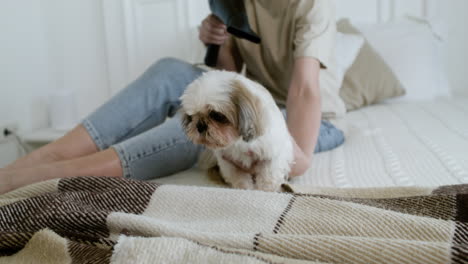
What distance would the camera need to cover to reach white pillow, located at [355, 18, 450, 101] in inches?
87.1

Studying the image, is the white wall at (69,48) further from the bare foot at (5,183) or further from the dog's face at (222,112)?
the dog's face at (222,112)

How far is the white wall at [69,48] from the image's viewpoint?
2484 mm

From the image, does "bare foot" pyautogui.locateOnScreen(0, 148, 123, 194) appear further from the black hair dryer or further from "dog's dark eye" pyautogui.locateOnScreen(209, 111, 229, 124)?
the black hair dryer

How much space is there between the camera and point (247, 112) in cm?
98

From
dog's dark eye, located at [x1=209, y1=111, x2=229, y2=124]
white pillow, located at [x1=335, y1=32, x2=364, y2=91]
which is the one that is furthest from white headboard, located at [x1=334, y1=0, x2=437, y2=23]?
dog's dark eye, located at [x1=209, y1=111, x2=229, y2=124]

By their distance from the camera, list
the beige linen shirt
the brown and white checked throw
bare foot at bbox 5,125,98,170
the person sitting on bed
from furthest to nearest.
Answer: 1. the beige linen shirt
2. bare foot at bbox 5,125,98,170
3. the person sitting on bed
4. the brown and white checked throw

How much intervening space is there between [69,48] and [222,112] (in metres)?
2.25

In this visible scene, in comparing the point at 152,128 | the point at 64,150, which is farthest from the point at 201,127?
the point at 64,150

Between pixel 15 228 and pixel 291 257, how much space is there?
18.6 inches

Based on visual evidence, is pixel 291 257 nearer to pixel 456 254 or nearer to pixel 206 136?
pixel 456 254

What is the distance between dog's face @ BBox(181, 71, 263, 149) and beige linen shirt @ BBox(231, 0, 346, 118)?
1.53 feet

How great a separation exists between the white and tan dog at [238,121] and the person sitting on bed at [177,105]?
0.31 feet

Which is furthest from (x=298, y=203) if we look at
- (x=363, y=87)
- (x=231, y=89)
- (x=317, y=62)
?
(x=363, y=87)

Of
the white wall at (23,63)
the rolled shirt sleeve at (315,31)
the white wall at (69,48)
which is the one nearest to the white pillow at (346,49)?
the white wall at (69,48)
